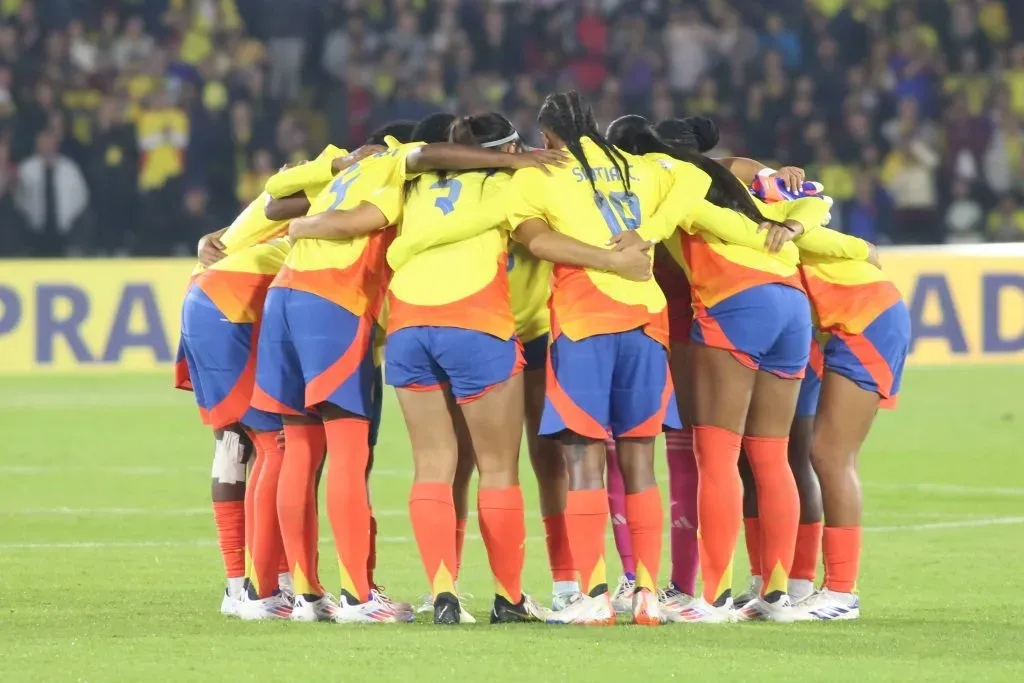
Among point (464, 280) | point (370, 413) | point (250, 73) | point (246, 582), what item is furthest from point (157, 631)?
point (250, 73)

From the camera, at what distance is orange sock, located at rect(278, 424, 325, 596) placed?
6.63m

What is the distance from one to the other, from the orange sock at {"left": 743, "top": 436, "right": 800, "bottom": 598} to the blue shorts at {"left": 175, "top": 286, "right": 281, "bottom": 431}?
1916 millimetres

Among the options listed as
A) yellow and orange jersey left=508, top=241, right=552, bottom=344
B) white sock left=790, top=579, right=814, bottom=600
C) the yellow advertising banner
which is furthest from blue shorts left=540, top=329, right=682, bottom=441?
the yellow advertising banner

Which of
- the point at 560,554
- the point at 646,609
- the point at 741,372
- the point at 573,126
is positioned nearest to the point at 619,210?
the point at 573,126

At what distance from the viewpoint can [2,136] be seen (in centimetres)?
1878

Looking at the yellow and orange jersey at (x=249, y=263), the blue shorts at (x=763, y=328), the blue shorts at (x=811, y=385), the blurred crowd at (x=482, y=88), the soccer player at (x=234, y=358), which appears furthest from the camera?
the blurred crowd at (x=482, y=88)

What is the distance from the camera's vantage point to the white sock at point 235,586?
695 cm

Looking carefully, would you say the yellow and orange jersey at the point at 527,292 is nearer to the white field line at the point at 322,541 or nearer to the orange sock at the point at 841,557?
the orange sock at the point at 841,557

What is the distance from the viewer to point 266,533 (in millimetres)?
6820

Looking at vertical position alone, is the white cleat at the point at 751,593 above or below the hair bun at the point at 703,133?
below

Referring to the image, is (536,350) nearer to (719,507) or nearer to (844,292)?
(719,507)

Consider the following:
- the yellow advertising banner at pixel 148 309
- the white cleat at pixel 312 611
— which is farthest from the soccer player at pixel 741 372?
the yellow advertising banner at pixel 148 309

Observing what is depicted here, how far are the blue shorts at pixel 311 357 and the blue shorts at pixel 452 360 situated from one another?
7.6 inches

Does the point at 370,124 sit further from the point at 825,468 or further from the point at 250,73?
the point at 825,468
